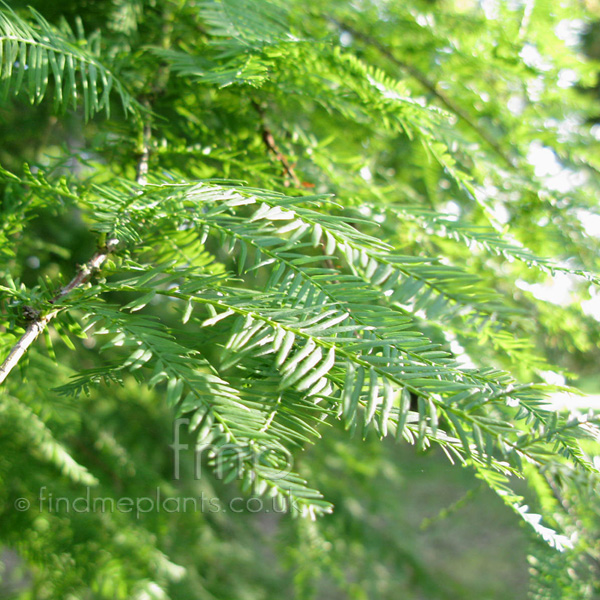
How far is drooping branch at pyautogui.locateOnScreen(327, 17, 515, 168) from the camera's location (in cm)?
77

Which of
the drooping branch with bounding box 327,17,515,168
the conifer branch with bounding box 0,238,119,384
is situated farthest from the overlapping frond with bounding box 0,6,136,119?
the drooping branch with bounding box 327,17,515,168

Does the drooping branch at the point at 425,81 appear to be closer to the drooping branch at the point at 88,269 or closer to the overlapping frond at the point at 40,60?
the drooping branch at the point at 88,269

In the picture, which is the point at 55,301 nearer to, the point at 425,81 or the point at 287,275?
the point at 287,275

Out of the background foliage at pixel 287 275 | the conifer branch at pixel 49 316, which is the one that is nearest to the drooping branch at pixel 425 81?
the background foliage at pixel 287 275

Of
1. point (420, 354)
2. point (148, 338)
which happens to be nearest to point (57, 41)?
point (148, 338)

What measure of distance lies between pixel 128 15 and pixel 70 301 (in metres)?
0.44

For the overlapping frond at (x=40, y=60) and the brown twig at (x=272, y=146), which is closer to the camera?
the overlapping frond at (x=40, y=60)

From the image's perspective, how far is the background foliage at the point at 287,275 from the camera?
293 millimetres

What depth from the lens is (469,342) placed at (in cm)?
53

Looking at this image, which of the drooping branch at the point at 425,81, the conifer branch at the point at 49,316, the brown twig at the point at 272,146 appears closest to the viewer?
the conifer branch at the point at 49,316

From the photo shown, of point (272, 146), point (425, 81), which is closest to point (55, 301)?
point (272, 146)

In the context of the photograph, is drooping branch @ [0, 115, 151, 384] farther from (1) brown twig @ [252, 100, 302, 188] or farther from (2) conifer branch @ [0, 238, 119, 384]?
(1) brown twig @ [252, 100, 302, 188]

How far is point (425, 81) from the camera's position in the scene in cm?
79

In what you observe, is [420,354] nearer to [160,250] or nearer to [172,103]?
[160,250]
